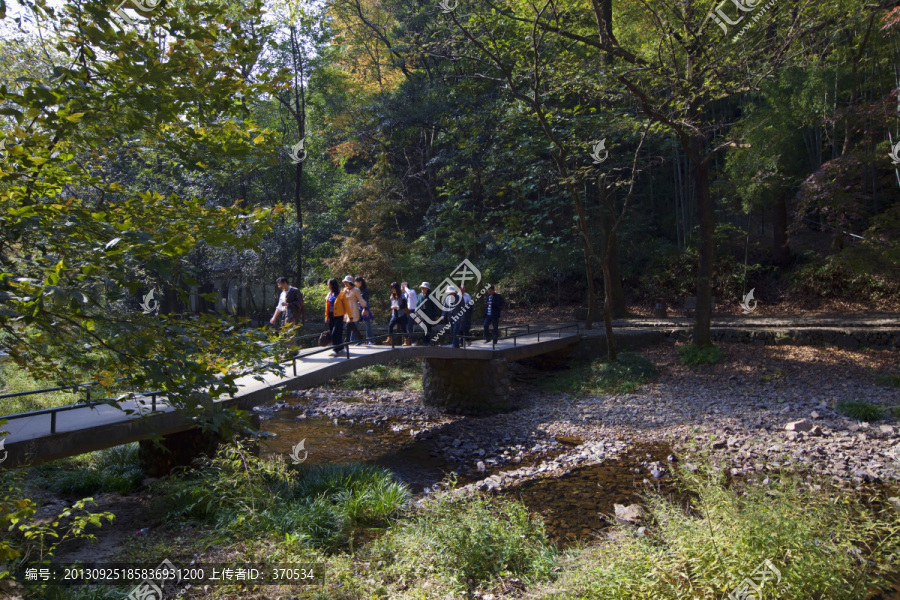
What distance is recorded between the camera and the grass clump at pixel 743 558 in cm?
398

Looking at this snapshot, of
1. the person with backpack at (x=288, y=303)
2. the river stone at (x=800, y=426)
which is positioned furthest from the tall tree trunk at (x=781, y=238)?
the person with backpack at (x=288, y=303)

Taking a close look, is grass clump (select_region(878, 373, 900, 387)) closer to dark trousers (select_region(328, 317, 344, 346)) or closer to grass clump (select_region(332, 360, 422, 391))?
grass clump (select_region(332, 360, 422, 391))

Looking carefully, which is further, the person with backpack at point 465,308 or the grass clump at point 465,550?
the person with backpack at point 465,308

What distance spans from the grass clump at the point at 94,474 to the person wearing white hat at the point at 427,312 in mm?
6879

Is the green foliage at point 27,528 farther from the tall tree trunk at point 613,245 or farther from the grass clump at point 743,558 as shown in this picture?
the tall tree trunk at point 613,245

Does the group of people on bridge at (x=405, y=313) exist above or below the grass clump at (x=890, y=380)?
above

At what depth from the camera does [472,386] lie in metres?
14.2

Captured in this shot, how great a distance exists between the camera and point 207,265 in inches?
943

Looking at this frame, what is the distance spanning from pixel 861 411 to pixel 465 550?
9.12 meters

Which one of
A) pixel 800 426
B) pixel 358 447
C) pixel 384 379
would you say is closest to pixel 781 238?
pixel 800 426

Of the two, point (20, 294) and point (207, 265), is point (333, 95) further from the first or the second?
point (20, 294)

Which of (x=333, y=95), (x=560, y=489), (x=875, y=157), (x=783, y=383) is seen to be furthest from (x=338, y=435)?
(x=333, y=95)


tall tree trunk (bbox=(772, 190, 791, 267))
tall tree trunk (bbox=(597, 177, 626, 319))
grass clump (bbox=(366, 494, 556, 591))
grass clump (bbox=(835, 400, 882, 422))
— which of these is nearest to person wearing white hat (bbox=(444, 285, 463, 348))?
tall tree trunk (bbox=(597, 177, 626, 319))

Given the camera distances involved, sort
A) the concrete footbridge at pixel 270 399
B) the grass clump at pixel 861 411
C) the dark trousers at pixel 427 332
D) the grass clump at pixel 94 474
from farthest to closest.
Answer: the dark trousers at pixel 427 332 < the grass clump at pixel 861 411 < the grass clump at pixel 94 474 < the concrete footbridge at pixel 270 399
